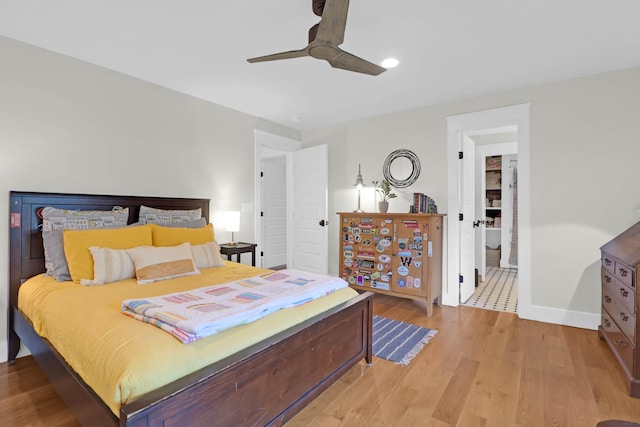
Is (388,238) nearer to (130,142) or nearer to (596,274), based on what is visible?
(596,274)

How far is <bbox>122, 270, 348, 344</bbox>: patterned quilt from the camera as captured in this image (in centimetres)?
138

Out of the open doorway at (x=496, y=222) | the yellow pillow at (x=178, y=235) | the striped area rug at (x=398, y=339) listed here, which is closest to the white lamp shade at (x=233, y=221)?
the yellow pillow at (x=178, y=235)

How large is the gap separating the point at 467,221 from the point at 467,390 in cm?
238

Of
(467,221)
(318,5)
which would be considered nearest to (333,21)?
(318,5)

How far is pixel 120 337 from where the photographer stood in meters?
1.31

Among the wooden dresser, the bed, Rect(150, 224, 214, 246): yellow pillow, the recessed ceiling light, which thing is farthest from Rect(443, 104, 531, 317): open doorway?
Rect(150, 224, 214, 246): yellow pillow

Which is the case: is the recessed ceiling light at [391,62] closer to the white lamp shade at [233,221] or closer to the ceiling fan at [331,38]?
the ceiling fan at [331,38]

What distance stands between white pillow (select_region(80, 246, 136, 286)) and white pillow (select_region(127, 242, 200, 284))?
0.06m

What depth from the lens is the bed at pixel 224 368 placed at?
1.17 m

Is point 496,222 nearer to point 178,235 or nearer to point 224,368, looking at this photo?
point 178,235

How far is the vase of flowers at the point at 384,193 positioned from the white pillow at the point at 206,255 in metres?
2.04

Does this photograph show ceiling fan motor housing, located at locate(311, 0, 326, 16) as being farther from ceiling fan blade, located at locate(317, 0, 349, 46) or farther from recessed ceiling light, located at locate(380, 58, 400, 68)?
recessed ceiling light, located at locate(380, 58, 400, 68)

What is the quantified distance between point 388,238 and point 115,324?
2.83 m

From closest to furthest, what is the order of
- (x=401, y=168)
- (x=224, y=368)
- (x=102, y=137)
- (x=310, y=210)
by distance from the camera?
(x=224, y=368) < (x=102, y=137) < (x=401, y=168) < (x=310, y=210)
